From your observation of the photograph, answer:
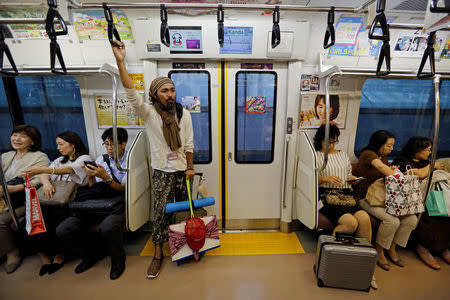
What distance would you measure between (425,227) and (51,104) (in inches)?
202

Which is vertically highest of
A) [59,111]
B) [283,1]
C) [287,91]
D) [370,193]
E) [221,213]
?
[283,1]

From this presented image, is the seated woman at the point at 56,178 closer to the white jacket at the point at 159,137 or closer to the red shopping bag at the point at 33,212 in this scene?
the red shopping bag at the point at 33,212

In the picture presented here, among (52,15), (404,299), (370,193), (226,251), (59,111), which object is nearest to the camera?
(52,15)

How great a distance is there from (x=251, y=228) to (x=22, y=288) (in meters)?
2.73

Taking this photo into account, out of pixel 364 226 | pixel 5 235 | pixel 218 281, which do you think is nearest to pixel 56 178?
pixel 5 235

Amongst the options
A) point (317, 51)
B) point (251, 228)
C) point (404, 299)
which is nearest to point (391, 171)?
point (404, 299)

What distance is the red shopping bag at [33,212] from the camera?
82.9 inches

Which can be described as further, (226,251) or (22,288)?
(226,251)

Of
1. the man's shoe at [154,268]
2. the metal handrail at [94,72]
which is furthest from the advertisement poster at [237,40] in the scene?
the man's shoe at [154,268]

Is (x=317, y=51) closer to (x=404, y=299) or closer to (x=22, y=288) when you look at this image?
(x=404, y=299)

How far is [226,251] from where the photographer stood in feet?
8.86

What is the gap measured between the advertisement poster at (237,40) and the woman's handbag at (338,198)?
200cm

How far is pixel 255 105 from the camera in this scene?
283 cm

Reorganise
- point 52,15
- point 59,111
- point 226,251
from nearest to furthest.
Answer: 1. point 52,15
2. point 226,251
3. point 59,111
